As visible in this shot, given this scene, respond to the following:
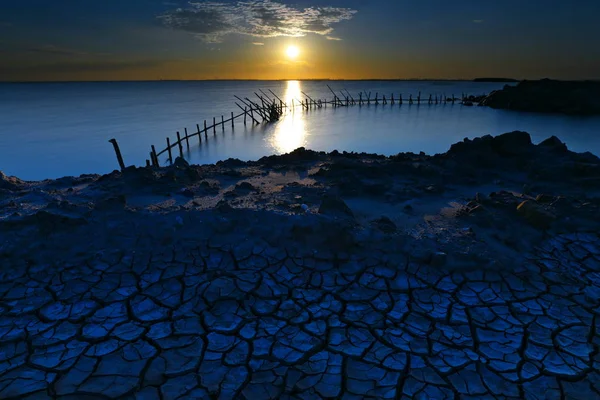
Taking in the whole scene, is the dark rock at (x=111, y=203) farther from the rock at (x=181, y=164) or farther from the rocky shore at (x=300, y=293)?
the rock at (x=181, y=164)

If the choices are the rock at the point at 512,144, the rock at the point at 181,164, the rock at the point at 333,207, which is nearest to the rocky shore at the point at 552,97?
the rock at the point at 512,144

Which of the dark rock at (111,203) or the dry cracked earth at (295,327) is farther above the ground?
the dark rock at (111,203)

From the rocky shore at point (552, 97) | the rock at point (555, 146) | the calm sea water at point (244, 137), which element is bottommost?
the calm sea water at point (244, 137)

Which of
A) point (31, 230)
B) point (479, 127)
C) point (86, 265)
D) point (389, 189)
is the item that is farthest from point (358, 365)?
point (479, 127)

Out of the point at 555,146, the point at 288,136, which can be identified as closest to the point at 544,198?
the point at 555,146

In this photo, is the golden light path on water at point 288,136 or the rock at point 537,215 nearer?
the rock at point 537,215

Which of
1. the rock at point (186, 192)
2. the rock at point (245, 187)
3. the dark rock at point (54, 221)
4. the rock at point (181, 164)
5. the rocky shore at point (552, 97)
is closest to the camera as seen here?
the dark rock at point (54, 221)

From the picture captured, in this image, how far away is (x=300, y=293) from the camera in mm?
3572

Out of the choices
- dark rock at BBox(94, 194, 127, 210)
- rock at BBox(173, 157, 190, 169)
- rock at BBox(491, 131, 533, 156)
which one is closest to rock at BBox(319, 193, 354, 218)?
dark rock at BBox(94, 194, 127, 210)

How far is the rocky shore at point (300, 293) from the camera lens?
2623 mm

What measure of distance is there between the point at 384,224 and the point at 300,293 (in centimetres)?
169

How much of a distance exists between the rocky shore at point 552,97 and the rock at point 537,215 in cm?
3592

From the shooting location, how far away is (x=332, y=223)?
14.5ft

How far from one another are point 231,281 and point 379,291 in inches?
62.5
